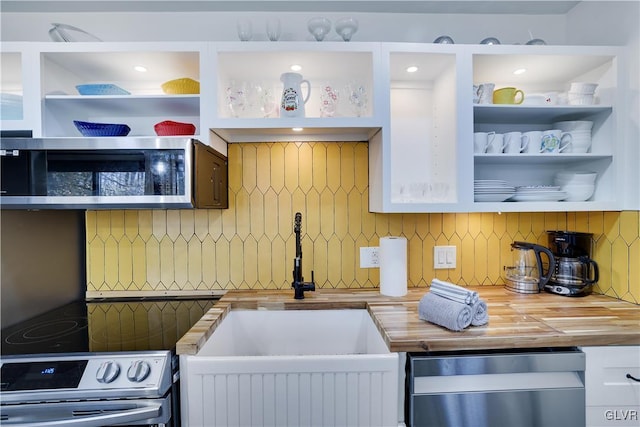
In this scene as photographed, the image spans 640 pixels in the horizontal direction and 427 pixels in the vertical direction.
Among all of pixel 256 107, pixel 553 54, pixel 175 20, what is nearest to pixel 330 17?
pixel 256 107

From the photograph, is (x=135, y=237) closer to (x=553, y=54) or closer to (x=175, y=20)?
(x=175, y=20)

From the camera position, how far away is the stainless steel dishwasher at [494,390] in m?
1.08

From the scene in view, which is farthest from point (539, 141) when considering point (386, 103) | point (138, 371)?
point (138, 371)

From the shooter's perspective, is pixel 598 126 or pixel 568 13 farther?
pixel 568 13

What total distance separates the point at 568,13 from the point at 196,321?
2.48 meters

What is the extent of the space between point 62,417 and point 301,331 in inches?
35.9

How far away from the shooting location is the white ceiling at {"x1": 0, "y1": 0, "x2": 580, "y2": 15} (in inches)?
63.0

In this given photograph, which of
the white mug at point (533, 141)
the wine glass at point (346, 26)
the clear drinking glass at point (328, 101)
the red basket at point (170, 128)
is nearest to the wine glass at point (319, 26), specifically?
the wine glass at point (346, 26)

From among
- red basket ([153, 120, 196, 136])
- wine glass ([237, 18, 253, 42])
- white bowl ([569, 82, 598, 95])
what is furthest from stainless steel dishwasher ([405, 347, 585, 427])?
wine glass ([237, 18, 253, 42])

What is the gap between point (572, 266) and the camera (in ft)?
5.21

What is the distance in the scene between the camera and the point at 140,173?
126 cm

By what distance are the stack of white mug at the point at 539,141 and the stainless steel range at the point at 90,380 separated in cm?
159

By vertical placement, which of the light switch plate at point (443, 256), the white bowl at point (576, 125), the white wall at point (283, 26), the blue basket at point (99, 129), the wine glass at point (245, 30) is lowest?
the light switch plate at point (443, 256)

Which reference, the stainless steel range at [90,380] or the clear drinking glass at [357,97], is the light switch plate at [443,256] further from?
the stainless steel range at [90,380]
